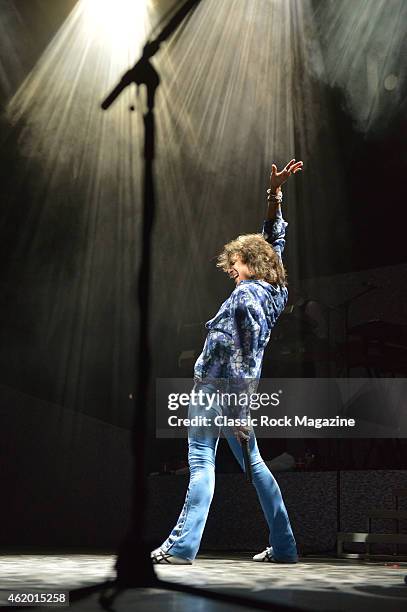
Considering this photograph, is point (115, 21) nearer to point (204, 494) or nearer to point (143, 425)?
point (143, 425)

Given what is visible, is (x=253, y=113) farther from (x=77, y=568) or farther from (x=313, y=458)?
(x=77, y=568)

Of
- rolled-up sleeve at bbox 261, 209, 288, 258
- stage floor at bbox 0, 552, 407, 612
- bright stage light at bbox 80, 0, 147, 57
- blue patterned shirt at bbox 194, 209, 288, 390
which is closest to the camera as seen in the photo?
stage floor at bbox 0, 552, 407, 612

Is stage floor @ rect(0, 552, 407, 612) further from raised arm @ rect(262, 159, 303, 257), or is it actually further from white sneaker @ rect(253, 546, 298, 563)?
raised arm @ rect(262, 159, 303, 257)

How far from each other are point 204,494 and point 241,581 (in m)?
0.57

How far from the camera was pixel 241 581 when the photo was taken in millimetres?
2398

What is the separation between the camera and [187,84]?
5.20 metres

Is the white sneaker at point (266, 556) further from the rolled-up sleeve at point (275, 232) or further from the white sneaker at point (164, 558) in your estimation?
the rolled-up sleeve at point (275, 232)

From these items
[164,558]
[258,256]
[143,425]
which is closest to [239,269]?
[258,256]

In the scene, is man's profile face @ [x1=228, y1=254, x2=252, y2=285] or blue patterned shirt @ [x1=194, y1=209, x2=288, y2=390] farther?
man's profile face @ [x1=228, y1=254, x2=252, y2=285]

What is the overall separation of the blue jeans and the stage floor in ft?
0.31

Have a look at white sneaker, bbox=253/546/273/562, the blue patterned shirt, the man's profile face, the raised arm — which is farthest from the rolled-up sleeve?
white sneaker, bbox=253/546/273/562

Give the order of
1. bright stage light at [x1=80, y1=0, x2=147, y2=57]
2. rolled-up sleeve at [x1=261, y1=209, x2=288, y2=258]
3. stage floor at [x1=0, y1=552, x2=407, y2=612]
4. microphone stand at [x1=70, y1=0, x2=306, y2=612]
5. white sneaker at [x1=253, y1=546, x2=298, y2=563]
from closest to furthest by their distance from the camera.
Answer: stage floor at [x1=0, y1=552, x2=407, y2=612] < microphone stand at [x1=70, y1=0, x2=306, y2=612] < white sneaker at [x1=253, y1=546, x2=298, y2=563] < rolled-up sleeve at [x1=261, y1=209, x2=288, y2=258] < bright stage light at [x1=80, y1=0, x2=147, y2=57]

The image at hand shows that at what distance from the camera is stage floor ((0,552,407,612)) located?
1.86 metres

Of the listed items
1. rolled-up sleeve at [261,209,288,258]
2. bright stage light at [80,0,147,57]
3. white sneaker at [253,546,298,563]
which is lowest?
white sneaker at [253,546,298,563]
